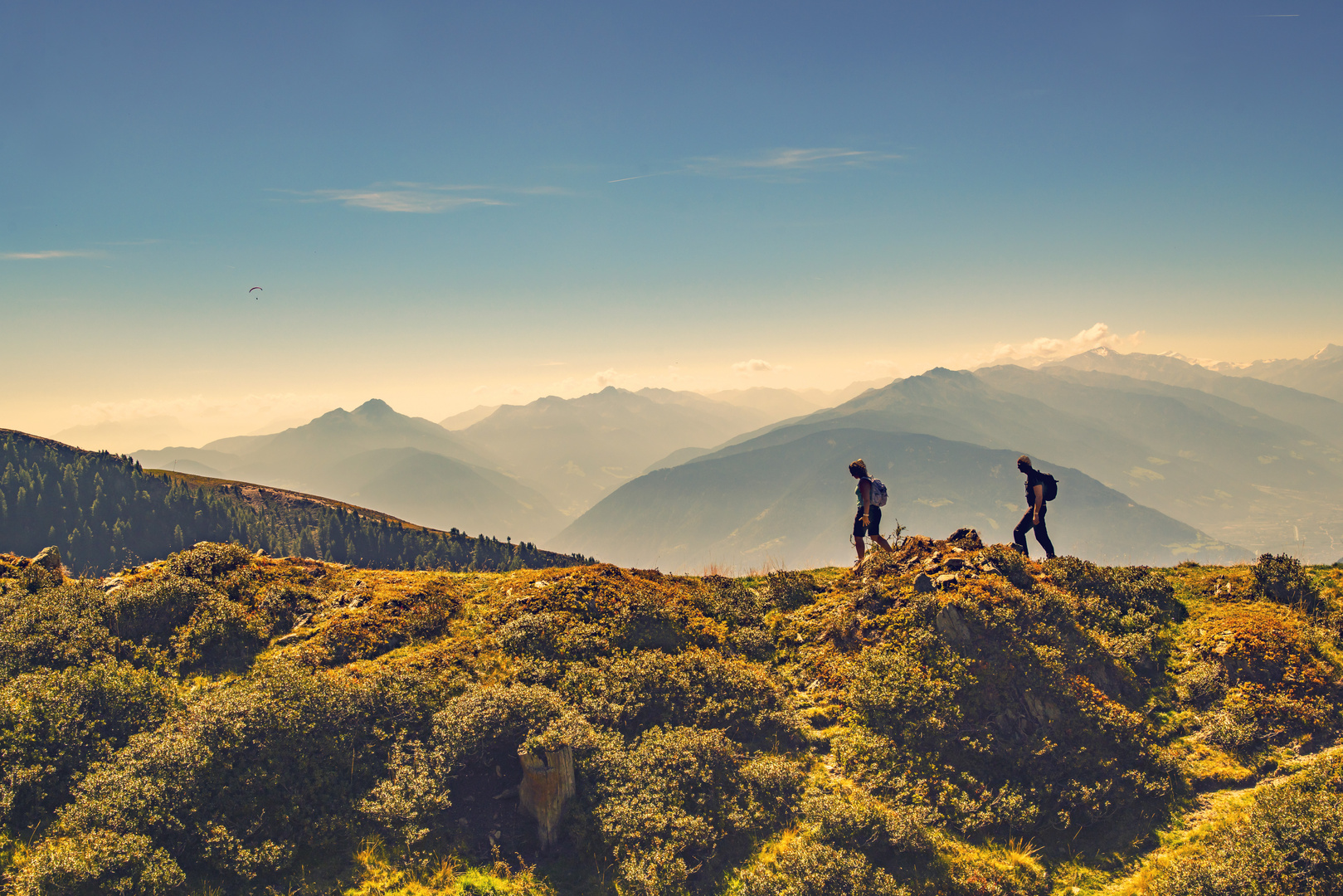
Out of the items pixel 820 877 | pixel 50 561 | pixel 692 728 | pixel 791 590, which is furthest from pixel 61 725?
pixel 791 590

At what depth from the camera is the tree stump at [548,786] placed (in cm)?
1188

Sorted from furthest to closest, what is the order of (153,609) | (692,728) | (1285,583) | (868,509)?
(868,509) < (1285,583) < (153,609) < (692,728)

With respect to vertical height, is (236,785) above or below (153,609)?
below

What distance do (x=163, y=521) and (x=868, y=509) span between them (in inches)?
6949

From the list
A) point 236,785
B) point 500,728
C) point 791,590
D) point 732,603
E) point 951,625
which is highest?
point 951,625

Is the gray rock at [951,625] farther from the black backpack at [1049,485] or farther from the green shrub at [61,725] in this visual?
the green shrub at [61,725]

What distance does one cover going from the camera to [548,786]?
39.3ft

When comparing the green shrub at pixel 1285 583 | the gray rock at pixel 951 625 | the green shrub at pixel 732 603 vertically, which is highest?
the green shrub at pixel 1285 583

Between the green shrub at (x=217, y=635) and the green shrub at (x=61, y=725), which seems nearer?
the green shrub at (x=61, y=725)

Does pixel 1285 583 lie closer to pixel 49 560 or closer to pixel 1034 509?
pixel 1034 509

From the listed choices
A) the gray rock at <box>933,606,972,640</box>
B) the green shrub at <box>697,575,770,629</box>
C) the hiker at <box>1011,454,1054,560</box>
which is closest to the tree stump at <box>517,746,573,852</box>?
the green shrub at <box>697,575,770,629</box>

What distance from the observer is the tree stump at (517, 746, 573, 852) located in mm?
11875

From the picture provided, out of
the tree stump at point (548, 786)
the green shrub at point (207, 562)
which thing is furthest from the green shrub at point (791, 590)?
the green shrub at point (207, 562)

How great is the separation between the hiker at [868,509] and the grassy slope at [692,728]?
1529 millimetres
